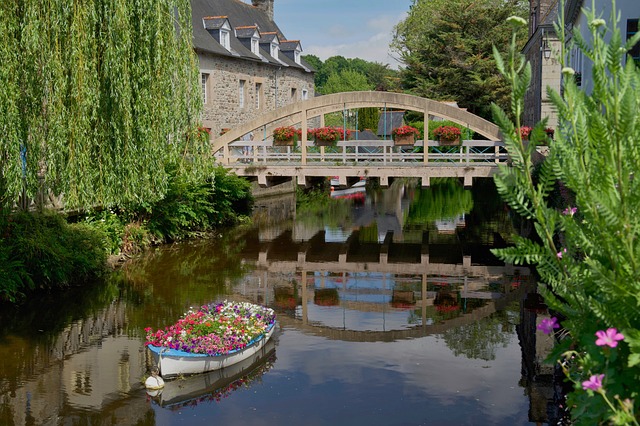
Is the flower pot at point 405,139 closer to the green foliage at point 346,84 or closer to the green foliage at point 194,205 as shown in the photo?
the green foliage at point 194,205

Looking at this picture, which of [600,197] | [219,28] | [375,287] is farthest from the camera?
[219,28]

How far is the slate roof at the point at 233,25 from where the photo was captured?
91.6 ft

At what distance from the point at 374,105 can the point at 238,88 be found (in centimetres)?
1237

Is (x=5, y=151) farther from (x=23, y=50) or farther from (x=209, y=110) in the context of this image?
(x=209, y=110)

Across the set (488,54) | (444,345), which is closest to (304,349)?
(444,345)

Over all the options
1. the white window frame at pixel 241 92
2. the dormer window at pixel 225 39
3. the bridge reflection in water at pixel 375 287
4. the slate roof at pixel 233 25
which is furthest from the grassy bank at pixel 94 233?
the white window frame at pixel 241 92

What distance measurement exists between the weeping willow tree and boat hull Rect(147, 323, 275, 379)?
2.83 metres

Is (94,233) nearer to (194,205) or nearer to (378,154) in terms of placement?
(194,205)

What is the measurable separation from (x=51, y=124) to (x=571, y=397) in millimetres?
8076

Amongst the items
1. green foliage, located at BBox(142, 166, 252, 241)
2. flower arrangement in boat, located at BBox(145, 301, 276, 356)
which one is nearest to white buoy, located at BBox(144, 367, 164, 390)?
flower arrangement in boat, located at BBox(145, 301, 276, 356)

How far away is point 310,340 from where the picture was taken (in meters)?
11.0

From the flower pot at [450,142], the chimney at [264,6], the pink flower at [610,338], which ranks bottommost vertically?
the pink flower at [610,338]

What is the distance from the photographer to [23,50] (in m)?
10.0

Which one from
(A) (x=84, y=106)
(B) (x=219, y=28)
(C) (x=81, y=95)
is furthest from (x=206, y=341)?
(B) (x=219, y=28)
